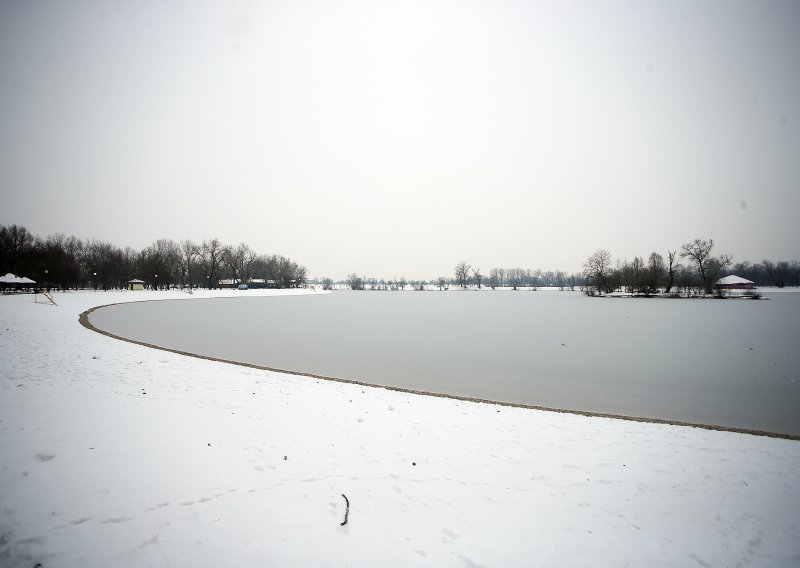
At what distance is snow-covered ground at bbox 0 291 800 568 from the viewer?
3.32 meters

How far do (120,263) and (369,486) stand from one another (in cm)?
10296

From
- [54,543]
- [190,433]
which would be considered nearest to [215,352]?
[190,433]

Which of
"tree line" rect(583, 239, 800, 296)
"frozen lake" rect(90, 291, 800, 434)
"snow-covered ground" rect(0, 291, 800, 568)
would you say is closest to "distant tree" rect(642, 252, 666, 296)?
"tree line" rect(583, 239, 800, 296)

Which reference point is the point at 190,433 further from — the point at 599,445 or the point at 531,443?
the point at 599,445

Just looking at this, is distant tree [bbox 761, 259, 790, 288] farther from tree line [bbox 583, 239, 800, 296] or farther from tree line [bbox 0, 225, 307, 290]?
tree line [bbox 0, 225, 307, 290]

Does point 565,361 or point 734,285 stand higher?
point 734,285

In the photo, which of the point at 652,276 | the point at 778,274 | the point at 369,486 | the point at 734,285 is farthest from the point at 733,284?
the point at 369,486

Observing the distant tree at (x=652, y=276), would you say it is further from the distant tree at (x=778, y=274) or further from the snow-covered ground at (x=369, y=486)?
the snow-covered ground at (x=369, y=486)

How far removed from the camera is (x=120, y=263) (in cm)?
8450

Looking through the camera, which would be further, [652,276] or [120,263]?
[120,263]

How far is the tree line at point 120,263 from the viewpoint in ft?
204

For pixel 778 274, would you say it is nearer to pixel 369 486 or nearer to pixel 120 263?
pixel 369 486

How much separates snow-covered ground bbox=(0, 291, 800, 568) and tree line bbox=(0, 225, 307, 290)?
200 feet

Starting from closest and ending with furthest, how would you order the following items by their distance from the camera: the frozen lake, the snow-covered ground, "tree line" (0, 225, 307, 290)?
the snow-covered ground, the frozen lake, "tree line" (0, 225, 307, 290)
